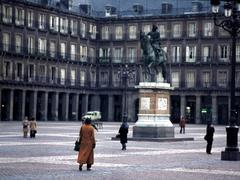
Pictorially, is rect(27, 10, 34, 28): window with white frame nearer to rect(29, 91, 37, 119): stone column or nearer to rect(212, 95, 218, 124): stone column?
rect(29, 91, 37, 119): stone column

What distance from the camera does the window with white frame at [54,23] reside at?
300ft

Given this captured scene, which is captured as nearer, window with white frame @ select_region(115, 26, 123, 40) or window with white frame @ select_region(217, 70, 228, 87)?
window with white frame @ select_region(217, 70, 228, 87)

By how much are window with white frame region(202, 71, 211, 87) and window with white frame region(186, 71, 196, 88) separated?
4.85 ft

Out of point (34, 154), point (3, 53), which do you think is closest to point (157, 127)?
point (34, 154)

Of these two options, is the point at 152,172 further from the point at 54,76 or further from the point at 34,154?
the point at 54,76

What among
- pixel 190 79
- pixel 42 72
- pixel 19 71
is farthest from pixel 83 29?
pixel 190 79

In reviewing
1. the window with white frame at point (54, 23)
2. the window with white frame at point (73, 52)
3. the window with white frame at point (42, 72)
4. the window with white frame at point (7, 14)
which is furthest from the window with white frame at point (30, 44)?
the window with white frame at point (73, 52)

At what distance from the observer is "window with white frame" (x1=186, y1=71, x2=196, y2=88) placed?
93.6 m

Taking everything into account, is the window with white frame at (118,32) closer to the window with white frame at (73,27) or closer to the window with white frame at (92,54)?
the window with white frame at (92,54)

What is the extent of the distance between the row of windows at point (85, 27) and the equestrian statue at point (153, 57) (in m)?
46.3

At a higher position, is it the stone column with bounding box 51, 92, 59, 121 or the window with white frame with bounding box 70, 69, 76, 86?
the window with white frame with bounding box 70, 69, 76, 86

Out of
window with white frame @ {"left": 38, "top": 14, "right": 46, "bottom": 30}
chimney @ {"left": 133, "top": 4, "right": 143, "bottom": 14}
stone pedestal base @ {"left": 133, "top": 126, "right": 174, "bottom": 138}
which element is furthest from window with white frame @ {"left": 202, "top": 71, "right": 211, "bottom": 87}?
stone pedestal base @ {"left": 133, "top": 126, "right": 174, "bottom": 138}

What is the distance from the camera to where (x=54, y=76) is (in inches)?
3639

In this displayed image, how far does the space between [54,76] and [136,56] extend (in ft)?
42.7
